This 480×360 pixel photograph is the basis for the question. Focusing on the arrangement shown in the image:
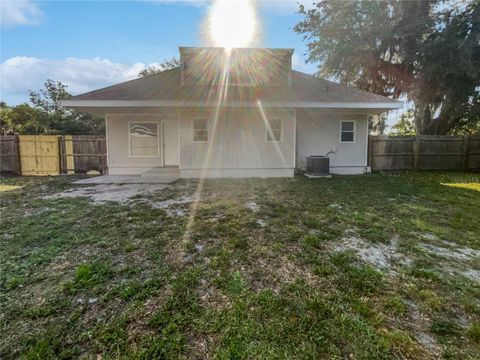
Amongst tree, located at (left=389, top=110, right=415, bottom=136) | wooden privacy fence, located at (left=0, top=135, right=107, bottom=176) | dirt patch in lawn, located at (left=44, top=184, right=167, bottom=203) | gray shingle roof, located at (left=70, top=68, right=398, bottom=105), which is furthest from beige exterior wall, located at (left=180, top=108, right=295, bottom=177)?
tree, located at (left=389, top=110, right=415, bottom=136)

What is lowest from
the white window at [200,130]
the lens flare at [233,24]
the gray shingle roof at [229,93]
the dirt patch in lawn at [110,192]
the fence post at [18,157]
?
the dirt patch in lawn at [110,192]

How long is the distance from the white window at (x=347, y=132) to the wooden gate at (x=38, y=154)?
1198 centimetres

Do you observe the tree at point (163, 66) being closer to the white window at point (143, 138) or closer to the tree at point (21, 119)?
the tree at point (21, 119)

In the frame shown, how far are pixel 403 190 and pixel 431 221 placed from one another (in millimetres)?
2874

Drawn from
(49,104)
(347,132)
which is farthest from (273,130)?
(49,104)

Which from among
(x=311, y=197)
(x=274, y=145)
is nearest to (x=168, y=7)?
(x=274, y=145)

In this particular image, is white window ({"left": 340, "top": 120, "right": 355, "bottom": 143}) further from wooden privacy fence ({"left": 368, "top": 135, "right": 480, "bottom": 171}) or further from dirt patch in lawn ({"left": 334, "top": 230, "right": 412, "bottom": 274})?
dirt patch in lawn ({"left": 334, "top": 230, "right": 412, "bottom": 274})

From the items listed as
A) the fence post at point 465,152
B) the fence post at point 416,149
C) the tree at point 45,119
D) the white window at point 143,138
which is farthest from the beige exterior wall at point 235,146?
the tree at point 45,119

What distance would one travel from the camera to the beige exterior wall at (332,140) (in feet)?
34.3

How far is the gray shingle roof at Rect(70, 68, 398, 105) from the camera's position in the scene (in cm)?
855

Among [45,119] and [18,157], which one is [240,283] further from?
[45,119]

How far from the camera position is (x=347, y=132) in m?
10.5

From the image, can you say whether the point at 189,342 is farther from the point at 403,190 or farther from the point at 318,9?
the point at 318,9

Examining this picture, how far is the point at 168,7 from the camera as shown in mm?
8547
